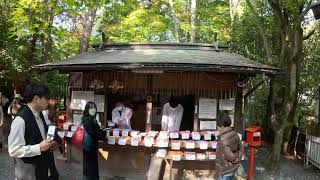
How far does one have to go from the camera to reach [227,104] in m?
9.98

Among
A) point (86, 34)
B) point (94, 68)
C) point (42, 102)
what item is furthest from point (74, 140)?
point (86, 34)

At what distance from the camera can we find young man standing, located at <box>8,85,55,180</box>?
4180 mm

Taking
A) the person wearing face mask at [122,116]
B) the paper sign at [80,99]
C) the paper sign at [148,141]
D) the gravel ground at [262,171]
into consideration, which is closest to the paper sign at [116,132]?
the person wearing face mask at [122,116]

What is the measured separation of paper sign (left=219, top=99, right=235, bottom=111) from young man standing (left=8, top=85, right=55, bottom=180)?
6117mm

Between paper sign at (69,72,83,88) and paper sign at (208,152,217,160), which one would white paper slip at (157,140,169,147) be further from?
paper sign at (69,72,83,88)

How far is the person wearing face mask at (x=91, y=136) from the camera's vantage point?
7.78 m

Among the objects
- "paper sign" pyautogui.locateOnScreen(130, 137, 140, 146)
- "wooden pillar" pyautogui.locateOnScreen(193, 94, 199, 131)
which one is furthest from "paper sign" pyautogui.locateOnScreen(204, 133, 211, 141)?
"paper sign" pyautogui.locateOnScreen(130, 137, 140, 146)

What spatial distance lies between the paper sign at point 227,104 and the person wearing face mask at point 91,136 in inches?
130

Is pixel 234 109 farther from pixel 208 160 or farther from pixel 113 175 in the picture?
pixel 113 175

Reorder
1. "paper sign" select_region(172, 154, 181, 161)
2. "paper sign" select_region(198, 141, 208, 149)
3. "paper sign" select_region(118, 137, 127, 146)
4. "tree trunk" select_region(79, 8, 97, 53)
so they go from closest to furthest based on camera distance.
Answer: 1. "paper sign" select_region(172, 154, 181, 161)
2. "paper sign" select_region(198, 141, 208, 149)
3. "paper sign" select_region(118, 137, 127, 146)
4. "tree trunk" select_region(79, 8, 97, 53)

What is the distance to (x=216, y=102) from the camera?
9.97 m

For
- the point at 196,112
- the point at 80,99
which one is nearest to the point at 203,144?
the point at 196,112

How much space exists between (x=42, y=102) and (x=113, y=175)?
624 cm

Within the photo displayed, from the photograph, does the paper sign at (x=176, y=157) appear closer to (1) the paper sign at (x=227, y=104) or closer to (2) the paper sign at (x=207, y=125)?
(2) the paper sign at (x=207, y=125)
